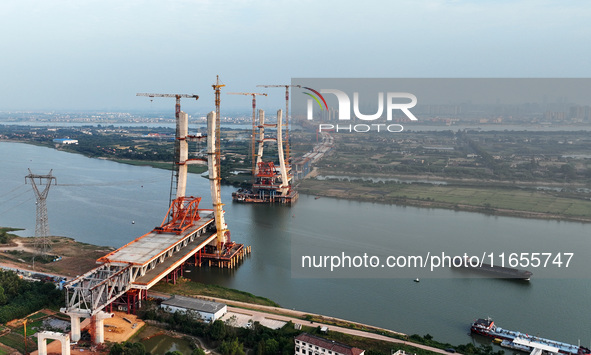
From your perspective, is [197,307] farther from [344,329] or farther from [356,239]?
[356,239]

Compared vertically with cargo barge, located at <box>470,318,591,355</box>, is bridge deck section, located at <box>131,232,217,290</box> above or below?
above

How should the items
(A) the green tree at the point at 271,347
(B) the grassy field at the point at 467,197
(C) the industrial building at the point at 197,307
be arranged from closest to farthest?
(A) the green tree at the point at 271,347 → (C) the industrial building at the point at 197,307 → (B) the grassy field at the point at 467,197

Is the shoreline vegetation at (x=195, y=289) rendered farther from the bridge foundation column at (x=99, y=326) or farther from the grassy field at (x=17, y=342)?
the grassy field at (x=17, y=342)

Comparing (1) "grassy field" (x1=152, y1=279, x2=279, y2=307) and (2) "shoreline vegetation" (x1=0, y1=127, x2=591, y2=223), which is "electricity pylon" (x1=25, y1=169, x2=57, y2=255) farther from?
(2) "shoreline vegetation" (x1=0, y1=127, x2=591, y2=223)

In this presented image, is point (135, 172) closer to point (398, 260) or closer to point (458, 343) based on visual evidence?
point (398, 260)

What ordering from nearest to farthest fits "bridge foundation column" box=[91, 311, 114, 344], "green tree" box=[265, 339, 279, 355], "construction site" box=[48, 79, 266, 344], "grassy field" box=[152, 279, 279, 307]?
"green tree" box=[265, 339, 279, 355] < "bridge foundation column" box=[91, 311, 114, 344] < "construction site" box=[48, 79, 266, 344] < "grassy field" box=[152, 279, 279, 307]

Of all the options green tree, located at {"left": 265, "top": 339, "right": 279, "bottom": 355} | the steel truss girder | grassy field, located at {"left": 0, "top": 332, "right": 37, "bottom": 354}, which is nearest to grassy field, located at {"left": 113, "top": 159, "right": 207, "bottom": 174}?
the steel truss girder

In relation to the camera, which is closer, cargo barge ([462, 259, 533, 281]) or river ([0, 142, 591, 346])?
river ([0, 142, 591, 346])

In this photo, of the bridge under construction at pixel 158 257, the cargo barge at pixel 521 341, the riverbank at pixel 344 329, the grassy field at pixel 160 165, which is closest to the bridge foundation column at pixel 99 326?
the bridge under construction at pixel 158 257
